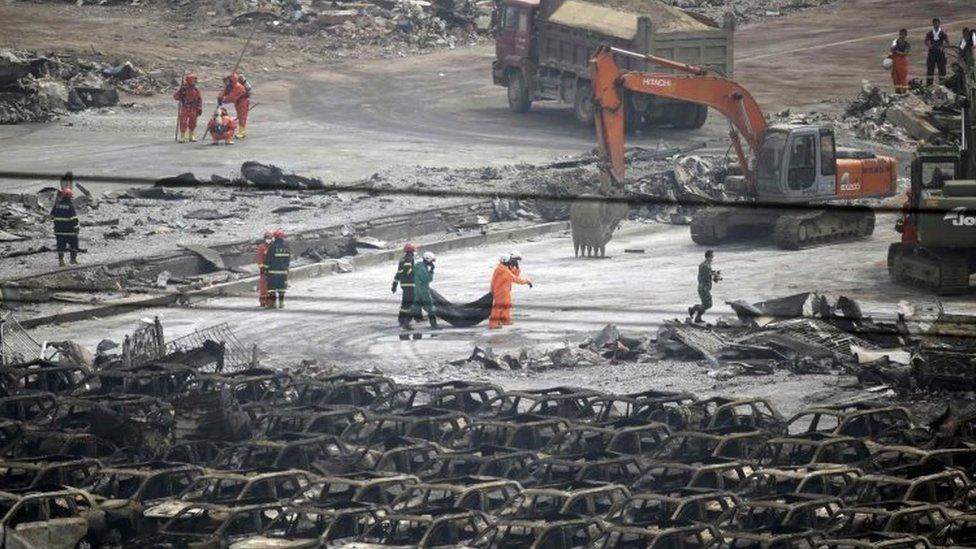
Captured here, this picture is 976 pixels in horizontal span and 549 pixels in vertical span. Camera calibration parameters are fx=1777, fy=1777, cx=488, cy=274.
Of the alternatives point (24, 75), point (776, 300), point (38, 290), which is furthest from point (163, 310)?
point (24, 75)

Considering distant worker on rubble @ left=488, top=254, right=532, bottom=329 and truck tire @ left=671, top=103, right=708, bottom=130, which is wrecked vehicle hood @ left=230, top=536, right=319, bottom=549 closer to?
distant worker on rubble @ left=488, top=254, right=532, bottom=329

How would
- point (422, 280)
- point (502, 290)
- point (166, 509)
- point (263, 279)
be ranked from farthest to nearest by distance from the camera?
point (263, 279) → point (422, 280) → point (502, 290) → point (166, 509)

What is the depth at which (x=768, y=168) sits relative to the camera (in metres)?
32.8

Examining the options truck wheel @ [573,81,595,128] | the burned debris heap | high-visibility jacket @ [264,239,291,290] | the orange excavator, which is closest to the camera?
the burned debris heap

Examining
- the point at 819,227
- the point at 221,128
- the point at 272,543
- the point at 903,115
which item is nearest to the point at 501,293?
the point at 819,227

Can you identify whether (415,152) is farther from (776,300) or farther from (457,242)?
(776,300)

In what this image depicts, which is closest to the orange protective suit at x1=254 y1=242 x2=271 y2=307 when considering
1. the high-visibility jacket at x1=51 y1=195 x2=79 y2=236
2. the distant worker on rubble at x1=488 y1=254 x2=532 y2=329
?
the distant worker on rubble at x1=488 y1=254 x2=532 y2=329

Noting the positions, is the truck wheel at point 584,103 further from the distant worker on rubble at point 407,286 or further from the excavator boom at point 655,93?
the distant worker on rubble at point 407,286

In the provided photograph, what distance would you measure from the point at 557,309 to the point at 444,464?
7.98 m

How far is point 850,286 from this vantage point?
2906 cm

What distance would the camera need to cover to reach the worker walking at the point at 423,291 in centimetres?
2702

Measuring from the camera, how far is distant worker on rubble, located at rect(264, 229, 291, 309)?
89.6 feet

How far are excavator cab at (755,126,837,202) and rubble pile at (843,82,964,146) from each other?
248 inches

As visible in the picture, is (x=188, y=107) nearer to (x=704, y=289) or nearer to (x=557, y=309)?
(x=557, y=309)
